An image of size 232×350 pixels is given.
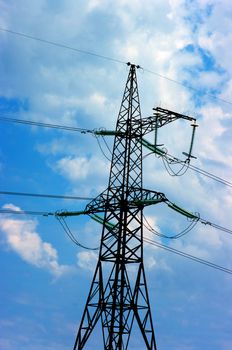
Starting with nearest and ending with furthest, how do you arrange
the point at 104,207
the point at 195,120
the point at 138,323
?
1. the point at 138,323
2. the point at 104,207
3. the point at 195,120

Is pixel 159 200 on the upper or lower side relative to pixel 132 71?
lower

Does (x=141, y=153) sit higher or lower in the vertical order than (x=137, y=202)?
higher

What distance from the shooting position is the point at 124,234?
3938cm

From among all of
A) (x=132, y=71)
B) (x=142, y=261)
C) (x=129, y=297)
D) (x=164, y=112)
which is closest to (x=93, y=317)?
(x=129, y=297)

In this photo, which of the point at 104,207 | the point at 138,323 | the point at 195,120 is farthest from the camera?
the point at 195,120

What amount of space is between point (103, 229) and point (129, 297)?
18.1 feet

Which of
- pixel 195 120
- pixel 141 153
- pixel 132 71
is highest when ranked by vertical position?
pixel 132 71

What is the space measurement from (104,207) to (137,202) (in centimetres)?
278

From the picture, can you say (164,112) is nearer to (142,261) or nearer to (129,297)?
(142,261)

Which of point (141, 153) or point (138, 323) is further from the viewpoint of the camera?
point (141, 153)

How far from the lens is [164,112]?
41781mm

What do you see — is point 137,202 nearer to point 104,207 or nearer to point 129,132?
point 104,207

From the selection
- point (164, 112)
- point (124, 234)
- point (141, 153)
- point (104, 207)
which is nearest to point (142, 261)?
point (124, 234)

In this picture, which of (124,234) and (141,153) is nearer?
(124,234)
